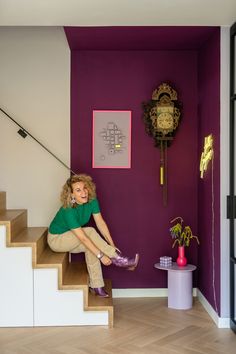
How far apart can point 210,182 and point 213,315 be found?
45.4 inches

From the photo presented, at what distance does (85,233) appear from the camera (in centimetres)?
440

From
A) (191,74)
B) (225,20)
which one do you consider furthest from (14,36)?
(225,20)

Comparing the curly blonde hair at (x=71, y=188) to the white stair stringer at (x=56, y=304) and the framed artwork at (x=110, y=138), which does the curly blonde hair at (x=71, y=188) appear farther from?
the white stair stringer at (x=56, y=304)

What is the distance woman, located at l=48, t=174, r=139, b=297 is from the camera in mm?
4305

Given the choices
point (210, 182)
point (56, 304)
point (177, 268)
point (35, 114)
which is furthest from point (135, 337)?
point (35, 114)

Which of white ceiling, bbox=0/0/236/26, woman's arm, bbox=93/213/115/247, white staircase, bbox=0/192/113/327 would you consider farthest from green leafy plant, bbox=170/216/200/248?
white ceiling, bbox=0/0/236/26

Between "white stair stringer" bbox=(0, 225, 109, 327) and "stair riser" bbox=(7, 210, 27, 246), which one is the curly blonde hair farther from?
"white stair stringer" bbox=(0, 225, 109, 327)

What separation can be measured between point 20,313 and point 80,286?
0.56 metres

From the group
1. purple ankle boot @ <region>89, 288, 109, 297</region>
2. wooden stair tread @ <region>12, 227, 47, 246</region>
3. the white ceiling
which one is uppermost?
the white ceiling

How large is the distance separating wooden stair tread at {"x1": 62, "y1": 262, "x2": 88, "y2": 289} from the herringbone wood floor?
0.36 m

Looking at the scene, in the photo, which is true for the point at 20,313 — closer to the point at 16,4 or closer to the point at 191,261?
the point at 191,261

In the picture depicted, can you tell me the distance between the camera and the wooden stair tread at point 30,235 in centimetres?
416

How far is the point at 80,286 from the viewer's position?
13.4ft

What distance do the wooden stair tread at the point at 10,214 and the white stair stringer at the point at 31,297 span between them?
12 cm
